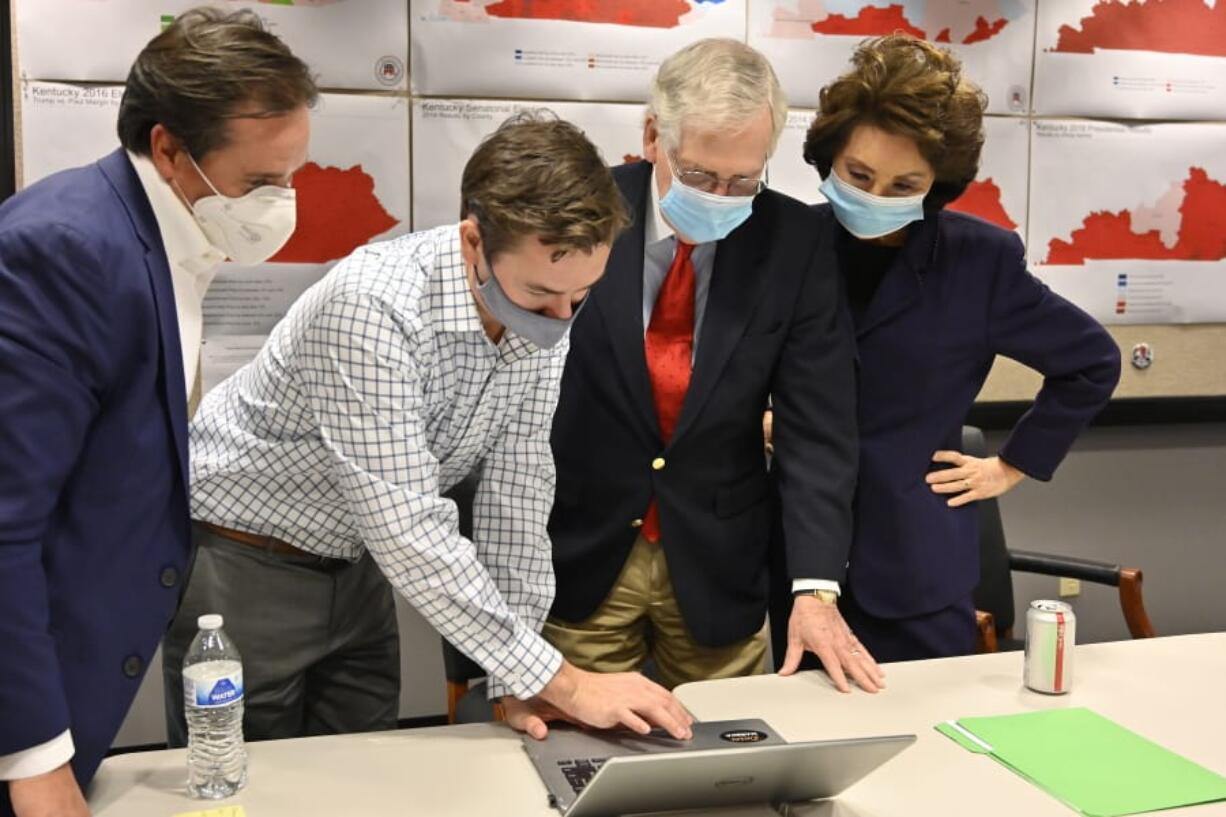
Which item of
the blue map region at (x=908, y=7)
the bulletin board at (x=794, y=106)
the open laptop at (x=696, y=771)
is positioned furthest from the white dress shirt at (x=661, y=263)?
the blue map region at (x=908, y=7)

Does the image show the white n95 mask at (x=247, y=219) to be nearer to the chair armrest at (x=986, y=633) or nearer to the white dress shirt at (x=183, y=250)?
the white dress shirt at (x=183, y=250)

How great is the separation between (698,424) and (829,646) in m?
0.38

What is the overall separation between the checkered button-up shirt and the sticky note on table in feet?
0.98

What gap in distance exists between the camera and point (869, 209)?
6.03 ft

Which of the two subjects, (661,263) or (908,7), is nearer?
(661,263)

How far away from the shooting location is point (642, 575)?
186 cm

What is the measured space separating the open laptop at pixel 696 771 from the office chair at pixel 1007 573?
1.54m

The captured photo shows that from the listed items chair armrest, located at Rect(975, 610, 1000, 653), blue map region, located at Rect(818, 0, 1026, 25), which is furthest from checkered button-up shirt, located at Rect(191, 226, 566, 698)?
blue map region, located at Rect(818, 0, 1026, 25)

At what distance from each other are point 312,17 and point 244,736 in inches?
68.2

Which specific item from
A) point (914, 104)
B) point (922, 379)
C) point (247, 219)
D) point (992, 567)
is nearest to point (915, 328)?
point (922, 379)

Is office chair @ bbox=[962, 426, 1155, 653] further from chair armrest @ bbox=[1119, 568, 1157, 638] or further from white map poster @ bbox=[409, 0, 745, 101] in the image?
white map poster @ bbox=[409, 0, 745, 101]

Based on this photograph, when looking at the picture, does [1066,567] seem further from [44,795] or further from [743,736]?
[44,795]

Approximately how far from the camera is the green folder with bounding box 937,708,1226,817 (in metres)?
1.37

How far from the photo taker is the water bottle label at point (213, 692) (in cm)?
132
